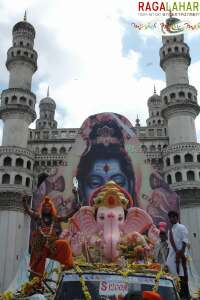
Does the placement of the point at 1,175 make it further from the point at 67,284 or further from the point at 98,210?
the point at 67,284

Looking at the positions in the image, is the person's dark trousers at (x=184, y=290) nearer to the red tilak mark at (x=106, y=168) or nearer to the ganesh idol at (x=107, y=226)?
the ganesh idol at (x=107, y=226)

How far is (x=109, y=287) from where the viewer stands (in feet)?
15.5

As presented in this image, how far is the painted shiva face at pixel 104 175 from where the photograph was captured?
23.4 m

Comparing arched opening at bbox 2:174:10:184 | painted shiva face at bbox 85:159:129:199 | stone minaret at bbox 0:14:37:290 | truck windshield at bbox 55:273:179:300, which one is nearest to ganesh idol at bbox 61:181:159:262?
painted shiva face at bbox 85:159:129:199

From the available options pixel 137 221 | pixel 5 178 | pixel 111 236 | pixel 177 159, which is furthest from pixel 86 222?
pixel 177 159

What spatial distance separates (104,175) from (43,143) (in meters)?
14.3

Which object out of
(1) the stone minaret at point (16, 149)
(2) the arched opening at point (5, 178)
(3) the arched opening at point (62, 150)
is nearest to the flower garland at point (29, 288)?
(1) the stone minaret at point (16, 149)

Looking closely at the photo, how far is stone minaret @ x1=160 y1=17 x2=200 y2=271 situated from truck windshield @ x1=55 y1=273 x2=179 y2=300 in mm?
23892

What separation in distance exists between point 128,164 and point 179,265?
55.1 ft

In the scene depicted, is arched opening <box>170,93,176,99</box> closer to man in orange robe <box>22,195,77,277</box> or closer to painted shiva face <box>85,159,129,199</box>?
painted shiva face <box>85,159,129,199</box>

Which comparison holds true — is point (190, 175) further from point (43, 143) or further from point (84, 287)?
point (84, 287)

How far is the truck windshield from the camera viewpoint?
183 inches

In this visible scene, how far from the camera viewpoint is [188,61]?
34719 mm

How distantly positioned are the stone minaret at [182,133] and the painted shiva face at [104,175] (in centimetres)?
774
